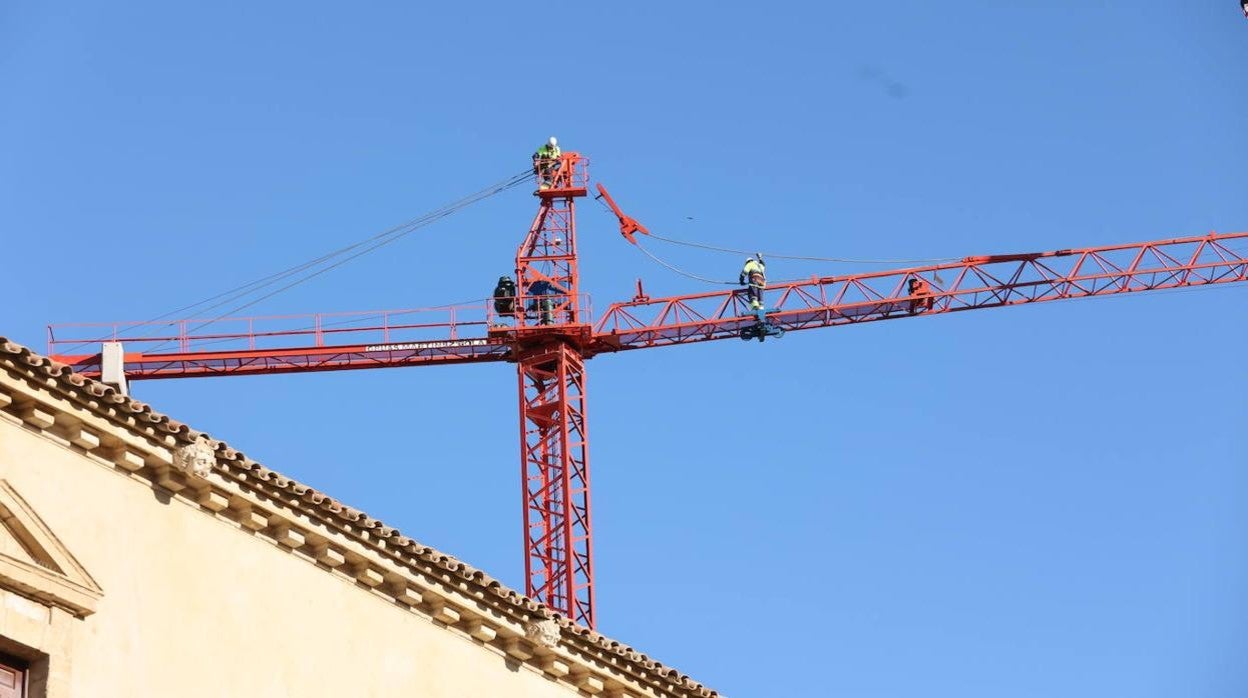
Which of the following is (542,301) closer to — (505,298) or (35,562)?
(505,298)

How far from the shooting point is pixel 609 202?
279ft

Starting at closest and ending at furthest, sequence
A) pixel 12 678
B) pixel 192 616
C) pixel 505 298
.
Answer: pixel 12 678, pixel 192 616, pixel 505 298

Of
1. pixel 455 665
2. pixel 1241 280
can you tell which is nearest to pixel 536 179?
pixel 1241 280

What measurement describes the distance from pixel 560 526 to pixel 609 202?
1599cm

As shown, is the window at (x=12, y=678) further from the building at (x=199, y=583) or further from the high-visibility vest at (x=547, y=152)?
the high-visibility vest at (x=547, y=152)

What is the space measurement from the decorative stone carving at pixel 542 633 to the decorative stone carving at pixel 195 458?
583 centimetres

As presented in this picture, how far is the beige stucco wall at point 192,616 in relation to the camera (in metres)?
28.1

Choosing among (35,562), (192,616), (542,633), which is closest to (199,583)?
(192,616)

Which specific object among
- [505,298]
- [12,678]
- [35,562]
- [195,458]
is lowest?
[12,678]

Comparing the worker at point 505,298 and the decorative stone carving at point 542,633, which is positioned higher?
the worker at point 505,298

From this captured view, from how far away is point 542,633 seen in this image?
34125mm

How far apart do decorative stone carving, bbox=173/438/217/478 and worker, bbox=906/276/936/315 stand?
175ft

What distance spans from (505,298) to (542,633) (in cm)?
4275

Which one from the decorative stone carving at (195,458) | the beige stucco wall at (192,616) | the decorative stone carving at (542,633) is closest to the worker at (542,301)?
the decorative stone carving at (542,633)
